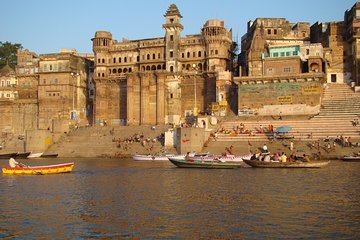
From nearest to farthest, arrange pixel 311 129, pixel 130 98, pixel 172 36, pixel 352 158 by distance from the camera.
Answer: pixel 352 158, pixel 311 129, pixel 130 98, pixel 172 36

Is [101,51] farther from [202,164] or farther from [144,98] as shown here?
[202,164]

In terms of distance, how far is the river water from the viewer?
1502cm

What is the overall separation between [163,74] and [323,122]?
21346mm

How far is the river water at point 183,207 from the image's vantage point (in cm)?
1502

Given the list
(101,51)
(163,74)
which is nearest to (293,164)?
(163,74)

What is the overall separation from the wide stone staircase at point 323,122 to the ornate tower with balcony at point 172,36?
1396 centimetres

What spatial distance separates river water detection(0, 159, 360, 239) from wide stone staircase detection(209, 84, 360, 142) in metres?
16.5

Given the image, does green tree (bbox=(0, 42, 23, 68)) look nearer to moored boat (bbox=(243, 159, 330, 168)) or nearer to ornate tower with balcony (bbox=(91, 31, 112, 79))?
ornate tower with balcony (bbox=(91, 31, 112, 79))

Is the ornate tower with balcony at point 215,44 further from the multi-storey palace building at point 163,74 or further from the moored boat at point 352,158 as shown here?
the moored boat at point 352,158

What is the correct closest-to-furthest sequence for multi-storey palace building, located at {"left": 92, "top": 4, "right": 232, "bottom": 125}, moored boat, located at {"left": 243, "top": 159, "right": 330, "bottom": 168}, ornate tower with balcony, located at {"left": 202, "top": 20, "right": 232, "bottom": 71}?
moored boat, located at {"left": 243, "top": 159, "right": 330, "bottom": 168} → multi-storey palace building, located at {"left": 92, "top": 4, "right": 232, "bottom": 125} → ornate tower with balcony, located at {"left": 202, "top": 20, "right": 232, "bottom": 71}

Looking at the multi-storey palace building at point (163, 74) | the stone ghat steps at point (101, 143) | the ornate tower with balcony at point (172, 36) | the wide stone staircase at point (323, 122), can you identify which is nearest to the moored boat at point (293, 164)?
the wide stone staircase at point (323, 122)

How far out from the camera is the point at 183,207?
18.9 m

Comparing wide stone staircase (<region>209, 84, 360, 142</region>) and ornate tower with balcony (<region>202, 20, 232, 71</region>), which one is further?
ornate tower with balcony (<region>202, 20, 232, 71</region>)

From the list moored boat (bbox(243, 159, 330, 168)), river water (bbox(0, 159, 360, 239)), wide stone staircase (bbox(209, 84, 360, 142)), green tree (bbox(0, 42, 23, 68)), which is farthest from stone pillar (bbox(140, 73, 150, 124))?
green tree (bbox(0, 42, 23, 68))
